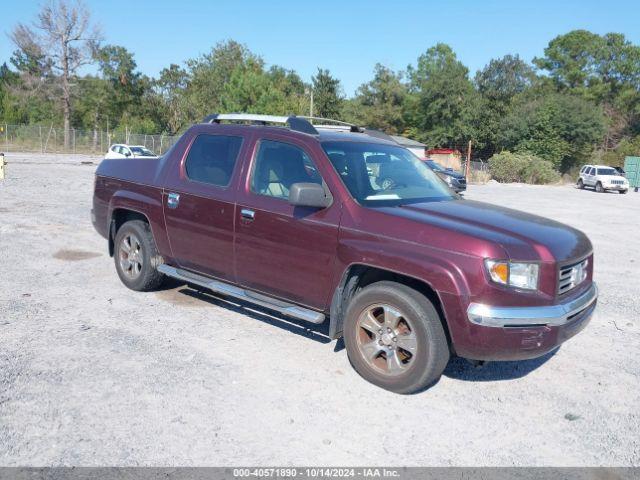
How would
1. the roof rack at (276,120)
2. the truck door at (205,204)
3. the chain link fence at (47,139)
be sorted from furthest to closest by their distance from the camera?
1. the chain link fence at (47,139)
2. the truck door at (205,204)
3. the roof rack at (276,120)

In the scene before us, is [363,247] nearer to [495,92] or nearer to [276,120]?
[276,120]

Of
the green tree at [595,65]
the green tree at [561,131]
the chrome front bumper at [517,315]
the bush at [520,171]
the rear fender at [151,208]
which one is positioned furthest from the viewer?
the green tree at [595,65]

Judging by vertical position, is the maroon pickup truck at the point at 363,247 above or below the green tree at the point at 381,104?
below

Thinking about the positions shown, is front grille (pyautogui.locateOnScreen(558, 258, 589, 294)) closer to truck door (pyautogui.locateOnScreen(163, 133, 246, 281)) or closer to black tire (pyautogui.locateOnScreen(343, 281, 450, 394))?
black tire (pyautogui.locateOnScreen(343, 281, 450, 394))

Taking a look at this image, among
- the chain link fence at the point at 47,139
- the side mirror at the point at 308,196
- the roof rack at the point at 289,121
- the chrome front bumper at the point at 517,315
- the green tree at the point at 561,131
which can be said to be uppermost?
the green tree at the point at 561,131

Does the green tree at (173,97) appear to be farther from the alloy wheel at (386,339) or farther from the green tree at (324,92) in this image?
the alloy wheel at (386,339)

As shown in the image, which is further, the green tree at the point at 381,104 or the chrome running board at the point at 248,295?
the green tree at the point at 381,104

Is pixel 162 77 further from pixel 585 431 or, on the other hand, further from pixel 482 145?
pixel 585 431

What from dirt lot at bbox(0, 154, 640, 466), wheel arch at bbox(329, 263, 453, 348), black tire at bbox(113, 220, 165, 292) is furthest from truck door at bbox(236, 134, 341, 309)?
black tire at bbox(113, 220, 165, 292)

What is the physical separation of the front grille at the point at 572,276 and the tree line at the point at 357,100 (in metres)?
40.6

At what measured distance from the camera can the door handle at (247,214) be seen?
16.0ft

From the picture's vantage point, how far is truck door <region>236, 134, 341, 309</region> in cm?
447

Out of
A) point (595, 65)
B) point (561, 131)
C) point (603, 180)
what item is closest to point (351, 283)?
point (603, 180)

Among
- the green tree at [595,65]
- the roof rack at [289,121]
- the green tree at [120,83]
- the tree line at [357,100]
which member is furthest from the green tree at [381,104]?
the roof rack at [289,121]
